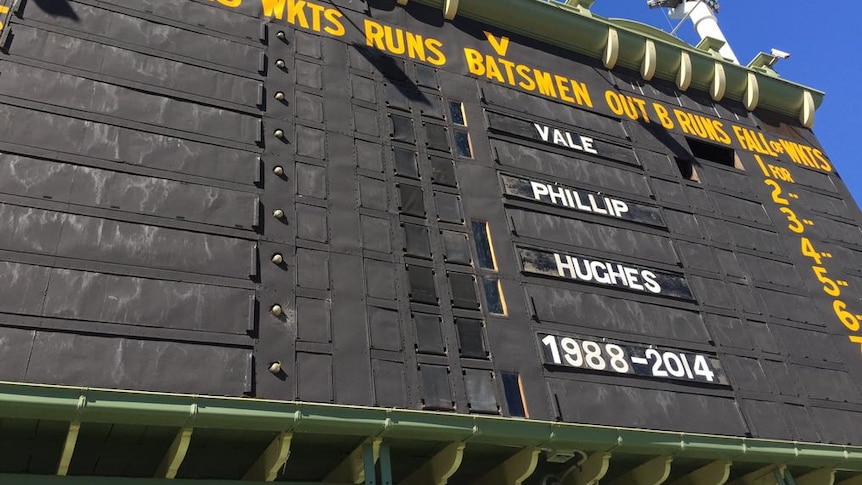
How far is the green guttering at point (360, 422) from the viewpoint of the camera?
9055mm

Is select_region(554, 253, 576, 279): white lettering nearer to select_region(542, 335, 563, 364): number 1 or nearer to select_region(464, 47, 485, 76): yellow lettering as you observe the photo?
select_region(542, 335, 563, 364): number 1

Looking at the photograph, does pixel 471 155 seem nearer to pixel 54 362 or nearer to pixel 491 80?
pixel 491 80

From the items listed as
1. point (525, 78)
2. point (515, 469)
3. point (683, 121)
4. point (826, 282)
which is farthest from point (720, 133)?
point (515, 469)

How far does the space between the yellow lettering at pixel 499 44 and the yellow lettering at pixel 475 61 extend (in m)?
0.78

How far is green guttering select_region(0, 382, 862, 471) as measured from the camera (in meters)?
9.05

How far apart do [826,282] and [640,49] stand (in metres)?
8.00

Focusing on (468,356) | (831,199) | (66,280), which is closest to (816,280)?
(831,199)

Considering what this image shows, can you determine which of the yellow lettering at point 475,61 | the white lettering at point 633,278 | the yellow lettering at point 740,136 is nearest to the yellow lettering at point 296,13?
the yellow lettering at point 475,61

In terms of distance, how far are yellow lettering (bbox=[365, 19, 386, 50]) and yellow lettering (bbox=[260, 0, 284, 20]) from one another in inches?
75.8

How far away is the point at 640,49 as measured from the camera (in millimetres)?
21219

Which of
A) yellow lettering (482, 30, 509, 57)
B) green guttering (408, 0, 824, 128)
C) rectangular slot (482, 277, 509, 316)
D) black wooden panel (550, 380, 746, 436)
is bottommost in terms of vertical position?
black wooden panel (550, 380, 746, 436)

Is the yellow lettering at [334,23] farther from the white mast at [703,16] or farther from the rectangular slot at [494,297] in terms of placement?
the white mast at [703,16]

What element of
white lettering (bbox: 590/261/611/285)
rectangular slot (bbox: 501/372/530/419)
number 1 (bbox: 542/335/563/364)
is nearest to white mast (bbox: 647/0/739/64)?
white lettering (bbox: 590/261/611/285)

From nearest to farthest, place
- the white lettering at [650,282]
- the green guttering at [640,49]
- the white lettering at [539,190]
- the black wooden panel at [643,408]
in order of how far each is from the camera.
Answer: the black wooden panel at [643,408] → the white lettering at [650,282] → the white lettering at [539,190] → the green guttering at [640,49]
